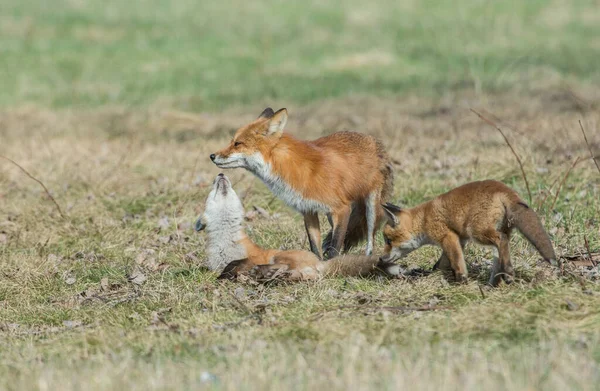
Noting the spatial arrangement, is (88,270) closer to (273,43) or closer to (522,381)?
(522,381)

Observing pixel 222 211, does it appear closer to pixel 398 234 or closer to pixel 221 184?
pixel 221 184

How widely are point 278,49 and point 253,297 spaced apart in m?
22.4

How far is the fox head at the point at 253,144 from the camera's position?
330 inches

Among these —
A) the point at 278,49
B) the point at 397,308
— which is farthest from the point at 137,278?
the point at 278,49

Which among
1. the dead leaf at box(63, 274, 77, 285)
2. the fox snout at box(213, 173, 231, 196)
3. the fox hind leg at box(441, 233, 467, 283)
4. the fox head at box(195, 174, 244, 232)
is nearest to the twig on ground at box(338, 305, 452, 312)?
the fox hind leg at box(441, 233, 467, 283)

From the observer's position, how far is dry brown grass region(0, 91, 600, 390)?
5270 mm

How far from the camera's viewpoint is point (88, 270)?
8.34 m

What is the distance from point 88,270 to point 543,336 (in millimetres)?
4212

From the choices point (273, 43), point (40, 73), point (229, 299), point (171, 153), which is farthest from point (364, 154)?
point (273, 43)

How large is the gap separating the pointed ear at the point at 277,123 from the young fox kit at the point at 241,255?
0.63 m

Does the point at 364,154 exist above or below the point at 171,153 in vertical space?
above

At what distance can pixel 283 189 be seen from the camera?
27.5 ft

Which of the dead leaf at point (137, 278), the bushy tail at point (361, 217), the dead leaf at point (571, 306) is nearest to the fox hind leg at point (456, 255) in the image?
the dead leaf at point (571, 306)

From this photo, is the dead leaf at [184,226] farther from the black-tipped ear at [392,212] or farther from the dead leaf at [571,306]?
the dead leaf at [571,306]
